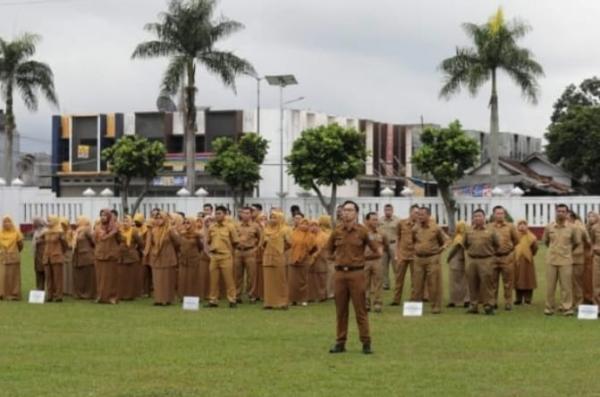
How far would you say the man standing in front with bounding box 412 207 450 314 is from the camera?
1795 centimetres

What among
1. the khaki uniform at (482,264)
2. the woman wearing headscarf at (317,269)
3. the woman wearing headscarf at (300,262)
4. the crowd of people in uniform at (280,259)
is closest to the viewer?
the khaki uniform at (482,264)

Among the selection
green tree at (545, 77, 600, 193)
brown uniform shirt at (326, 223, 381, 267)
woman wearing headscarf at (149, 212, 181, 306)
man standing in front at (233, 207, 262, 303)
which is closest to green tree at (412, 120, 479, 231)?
green tree at (545, 77, 600, 193)

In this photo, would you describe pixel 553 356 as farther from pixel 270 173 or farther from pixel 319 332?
pixel 270 173

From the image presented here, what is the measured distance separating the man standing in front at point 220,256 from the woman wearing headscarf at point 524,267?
547 centimetres

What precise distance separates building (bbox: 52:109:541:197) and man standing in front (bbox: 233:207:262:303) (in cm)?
4357

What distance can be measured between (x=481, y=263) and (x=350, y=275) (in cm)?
586

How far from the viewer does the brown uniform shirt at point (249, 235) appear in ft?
63.8

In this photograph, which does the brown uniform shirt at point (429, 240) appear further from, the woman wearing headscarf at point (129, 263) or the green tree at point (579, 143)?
the green tree at point (579, 143)

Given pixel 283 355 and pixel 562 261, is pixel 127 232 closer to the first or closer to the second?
pixel 562 261

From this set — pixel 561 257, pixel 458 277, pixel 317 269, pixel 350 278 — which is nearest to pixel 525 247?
pixel 458 277

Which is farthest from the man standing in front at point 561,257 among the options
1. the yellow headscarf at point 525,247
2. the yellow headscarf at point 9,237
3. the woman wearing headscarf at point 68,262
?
the yellow headscarf at point 9,237

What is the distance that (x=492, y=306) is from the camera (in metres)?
17.8

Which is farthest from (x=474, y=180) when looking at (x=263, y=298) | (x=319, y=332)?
(x=319, y=332)

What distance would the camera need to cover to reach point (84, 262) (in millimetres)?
20812
